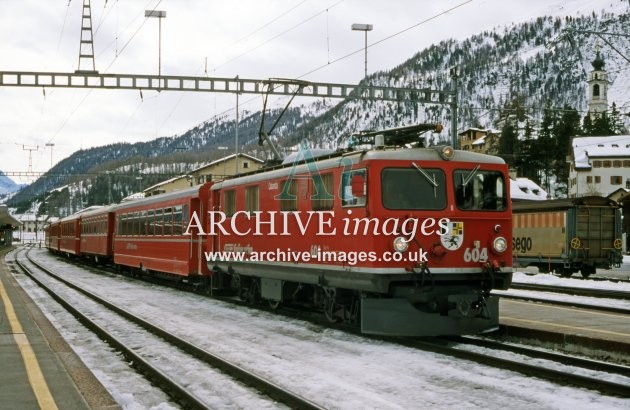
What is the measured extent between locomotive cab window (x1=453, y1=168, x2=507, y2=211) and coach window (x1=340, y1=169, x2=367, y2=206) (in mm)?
1509

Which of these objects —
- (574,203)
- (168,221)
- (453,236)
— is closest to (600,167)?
(574,203)

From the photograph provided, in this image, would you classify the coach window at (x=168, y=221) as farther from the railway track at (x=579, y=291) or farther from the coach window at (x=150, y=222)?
the railway track at (x=579, y=291)

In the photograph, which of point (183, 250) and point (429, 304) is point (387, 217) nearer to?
point (429, 304)

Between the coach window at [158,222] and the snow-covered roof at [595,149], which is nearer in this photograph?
the coach window at [158,222]

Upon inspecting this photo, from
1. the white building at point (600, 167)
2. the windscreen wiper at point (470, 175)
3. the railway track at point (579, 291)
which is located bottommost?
the railway track at point (579, 291)

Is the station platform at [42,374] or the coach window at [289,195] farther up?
the coach window at [289,195]

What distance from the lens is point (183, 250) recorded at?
1947 cm

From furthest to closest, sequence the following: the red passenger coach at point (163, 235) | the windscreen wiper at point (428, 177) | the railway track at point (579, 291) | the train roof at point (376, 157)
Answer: the red passenger coach at point (163, 235) → the railway track at point (579, 291) → the windscreen wiper at point (428, 177) → the train roof at point (376, 157)

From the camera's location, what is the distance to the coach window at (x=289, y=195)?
1264cm

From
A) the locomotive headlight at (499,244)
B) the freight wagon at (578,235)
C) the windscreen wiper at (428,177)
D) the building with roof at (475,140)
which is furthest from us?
the building with roof at (475,140)

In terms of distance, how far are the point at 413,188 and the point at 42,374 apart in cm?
574

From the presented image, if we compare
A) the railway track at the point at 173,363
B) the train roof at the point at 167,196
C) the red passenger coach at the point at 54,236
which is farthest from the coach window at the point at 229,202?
the red passenger coach at the point at 54,236

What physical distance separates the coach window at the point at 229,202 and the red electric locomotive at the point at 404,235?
10.9ft

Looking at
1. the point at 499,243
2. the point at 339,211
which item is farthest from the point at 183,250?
the point at 499,243
